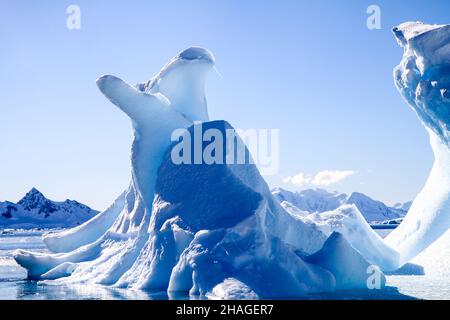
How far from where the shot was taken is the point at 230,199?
41.2 feet

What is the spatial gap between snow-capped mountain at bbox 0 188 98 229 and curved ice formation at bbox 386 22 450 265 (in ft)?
255

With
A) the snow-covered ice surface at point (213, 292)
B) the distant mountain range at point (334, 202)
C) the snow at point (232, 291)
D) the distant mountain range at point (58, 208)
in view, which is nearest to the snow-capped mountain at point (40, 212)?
the distant mountain range at point (58, 208)

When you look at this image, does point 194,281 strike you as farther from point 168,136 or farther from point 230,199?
point 168,136

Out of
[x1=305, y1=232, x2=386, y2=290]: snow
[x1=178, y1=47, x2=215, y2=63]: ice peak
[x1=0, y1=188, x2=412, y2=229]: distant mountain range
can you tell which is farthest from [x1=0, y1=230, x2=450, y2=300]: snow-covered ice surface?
A: [x1=0, y1=188, x2=412, y2=229]: distant mountain range

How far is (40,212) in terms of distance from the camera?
319 feet

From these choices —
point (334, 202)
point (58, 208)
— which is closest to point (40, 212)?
point (58, 208)

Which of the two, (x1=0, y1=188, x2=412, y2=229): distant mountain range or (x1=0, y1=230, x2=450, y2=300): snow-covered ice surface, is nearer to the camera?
(x1=0, y1=230, x2=450, y2=300): snow-covered ice surface

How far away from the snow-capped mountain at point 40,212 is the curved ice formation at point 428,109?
3056 inches

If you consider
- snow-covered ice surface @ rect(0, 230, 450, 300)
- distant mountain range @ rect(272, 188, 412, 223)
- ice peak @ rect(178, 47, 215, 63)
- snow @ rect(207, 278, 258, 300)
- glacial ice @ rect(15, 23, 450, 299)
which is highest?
ice peak @ rect(178, 47, 215, 63)

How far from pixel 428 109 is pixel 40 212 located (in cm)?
9110

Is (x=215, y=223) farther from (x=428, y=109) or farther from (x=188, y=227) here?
(x=428, y=109)

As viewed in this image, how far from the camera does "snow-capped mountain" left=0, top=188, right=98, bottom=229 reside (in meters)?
91.2

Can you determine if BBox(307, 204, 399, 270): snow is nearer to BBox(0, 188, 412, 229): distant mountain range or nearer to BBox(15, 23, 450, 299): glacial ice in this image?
BBox(15, 23, 450, 299): glacial ice

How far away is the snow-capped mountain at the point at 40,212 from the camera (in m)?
91.2
